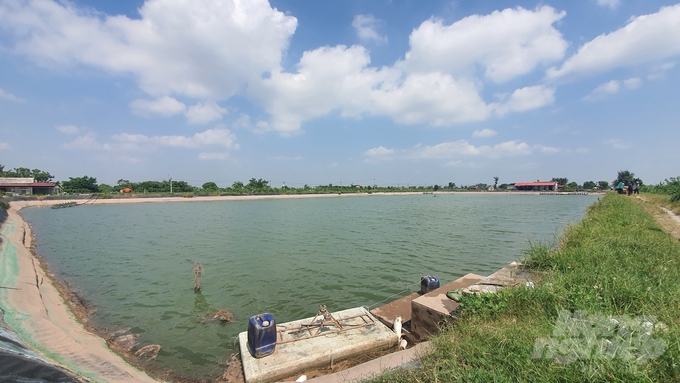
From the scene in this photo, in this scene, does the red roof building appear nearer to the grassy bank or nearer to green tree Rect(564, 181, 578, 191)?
green tree Rect(564, 181, 578, 191)

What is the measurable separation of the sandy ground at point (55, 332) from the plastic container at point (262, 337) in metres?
1.79

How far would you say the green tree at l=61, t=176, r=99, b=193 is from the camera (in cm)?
5659

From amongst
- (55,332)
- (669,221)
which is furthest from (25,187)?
(669,221)

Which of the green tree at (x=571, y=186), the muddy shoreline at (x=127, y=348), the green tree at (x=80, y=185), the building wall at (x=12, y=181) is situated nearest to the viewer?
the muddy shoreline at (x=127, y=348)

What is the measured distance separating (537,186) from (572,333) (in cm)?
11979

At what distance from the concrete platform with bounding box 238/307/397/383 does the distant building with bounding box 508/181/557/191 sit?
388 ft

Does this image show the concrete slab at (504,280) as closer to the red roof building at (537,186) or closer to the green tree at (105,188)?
the green tree at (105,188)

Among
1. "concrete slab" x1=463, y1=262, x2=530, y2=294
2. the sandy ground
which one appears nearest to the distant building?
"concrete slab" x1=463, y1=262, x2=530, y2=294

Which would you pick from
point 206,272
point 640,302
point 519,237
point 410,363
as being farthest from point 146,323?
point 519,237

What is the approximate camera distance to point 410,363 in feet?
9.80

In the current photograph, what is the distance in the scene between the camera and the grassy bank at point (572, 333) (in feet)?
7.17

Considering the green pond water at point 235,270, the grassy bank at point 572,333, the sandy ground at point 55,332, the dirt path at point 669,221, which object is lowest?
the green pond water at point 235,270

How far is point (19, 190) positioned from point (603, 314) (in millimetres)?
77161

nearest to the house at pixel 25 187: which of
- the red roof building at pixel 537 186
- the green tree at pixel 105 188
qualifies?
the green tree at pixel 105 188
